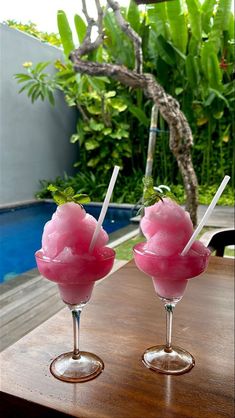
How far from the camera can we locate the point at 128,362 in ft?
1.96

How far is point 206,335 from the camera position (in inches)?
28.0

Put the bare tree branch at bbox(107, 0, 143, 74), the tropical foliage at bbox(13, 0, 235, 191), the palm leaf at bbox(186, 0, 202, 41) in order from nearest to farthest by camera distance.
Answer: the bare tree branch at bbox(107, 0, 143, 74) < the palm leaf at bbox(186, 0, 202, 41) < the tropical foliage at bbox(13, 0, 235, 191)

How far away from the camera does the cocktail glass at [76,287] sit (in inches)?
19.5

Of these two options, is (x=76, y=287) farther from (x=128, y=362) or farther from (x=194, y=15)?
(x=194, y=15)

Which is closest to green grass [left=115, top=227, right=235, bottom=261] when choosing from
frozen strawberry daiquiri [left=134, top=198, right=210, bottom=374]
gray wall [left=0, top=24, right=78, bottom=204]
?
frozen strawberry daiquiri [left=134, top=198, right=210, bottom=374]

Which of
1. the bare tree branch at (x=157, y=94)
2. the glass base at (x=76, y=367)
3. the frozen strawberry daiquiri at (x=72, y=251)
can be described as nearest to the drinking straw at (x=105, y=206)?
the frozen strawberry daiquiri at (x=72, y=251)

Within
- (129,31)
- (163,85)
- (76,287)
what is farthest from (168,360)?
(163,85)

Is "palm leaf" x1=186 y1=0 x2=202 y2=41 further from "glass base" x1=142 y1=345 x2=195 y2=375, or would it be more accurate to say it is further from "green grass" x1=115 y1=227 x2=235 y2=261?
"glass base" x1=142 y1=345 x2=195 y2=375

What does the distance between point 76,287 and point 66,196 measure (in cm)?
13

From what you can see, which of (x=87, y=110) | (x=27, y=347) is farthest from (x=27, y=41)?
(x=27, y=347)

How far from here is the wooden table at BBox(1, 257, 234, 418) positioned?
1.62 feet

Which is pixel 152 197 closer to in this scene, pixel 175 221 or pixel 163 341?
pixel 175 221

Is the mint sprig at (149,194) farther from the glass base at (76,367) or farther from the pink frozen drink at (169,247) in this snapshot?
the glass base at (76,367)

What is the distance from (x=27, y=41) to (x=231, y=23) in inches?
100
